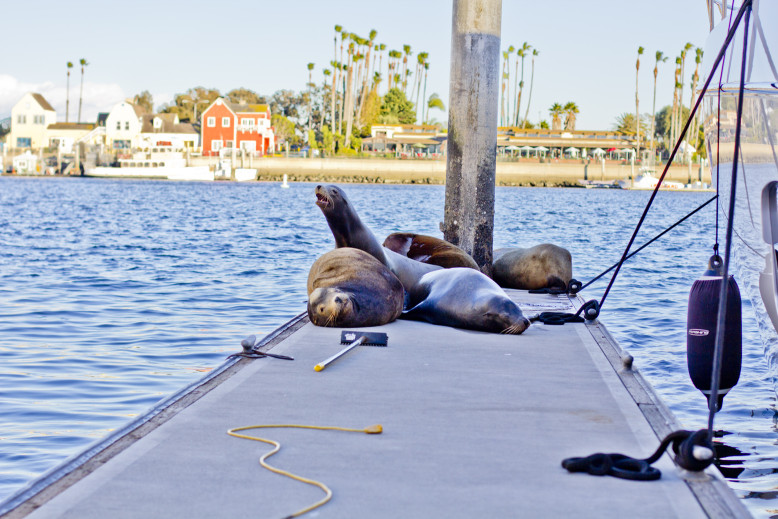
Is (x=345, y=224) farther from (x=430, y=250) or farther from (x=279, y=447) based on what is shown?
(x=279, y=447)

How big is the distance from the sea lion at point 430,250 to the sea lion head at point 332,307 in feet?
8.19

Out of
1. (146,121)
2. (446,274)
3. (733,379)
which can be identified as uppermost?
(146,121)

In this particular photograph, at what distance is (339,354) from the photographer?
6.07 m

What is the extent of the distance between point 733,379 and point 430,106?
125 metres

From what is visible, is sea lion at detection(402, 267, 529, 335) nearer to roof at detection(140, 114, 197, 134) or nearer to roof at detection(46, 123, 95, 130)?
roof at detection(140, 114, 197, 134)

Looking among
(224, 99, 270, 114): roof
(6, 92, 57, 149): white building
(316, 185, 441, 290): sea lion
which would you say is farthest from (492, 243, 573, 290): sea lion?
(6, 92, 57, 149): white building

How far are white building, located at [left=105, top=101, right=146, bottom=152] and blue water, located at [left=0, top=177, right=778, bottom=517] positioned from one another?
81838 millimetres

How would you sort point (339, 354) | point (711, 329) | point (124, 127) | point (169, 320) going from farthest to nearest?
point (124, 127) < point (169, 320) < point (711, 329) < point (339, 354)

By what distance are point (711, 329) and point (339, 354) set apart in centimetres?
274

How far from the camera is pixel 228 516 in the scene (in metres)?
3.31

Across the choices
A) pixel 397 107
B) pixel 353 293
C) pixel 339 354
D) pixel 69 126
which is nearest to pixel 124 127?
pixel 69 126

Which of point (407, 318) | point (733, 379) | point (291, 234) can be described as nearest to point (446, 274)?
point (407, 318)

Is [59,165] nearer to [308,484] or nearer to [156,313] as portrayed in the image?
[156,313]

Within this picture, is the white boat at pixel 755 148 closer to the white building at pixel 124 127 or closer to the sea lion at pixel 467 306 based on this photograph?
the sea lion at pixel 467 306
